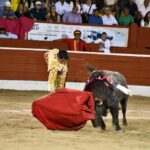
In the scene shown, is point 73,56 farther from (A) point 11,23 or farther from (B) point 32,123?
(B) point 32,123

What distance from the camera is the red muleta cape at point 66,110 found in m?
8.73

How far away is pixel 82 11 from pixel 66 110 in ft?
22.0

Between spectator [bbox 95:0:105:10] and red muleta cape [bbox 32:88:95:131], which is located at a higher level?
spectator [bbox 95:0:105:10]

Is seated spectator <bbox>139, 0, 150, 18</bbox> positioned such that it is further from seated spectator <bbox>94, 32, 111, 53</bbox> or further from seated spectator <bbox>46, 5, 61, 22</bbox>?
seated spectator <bbox>46, 5, 61, 22</bbox>

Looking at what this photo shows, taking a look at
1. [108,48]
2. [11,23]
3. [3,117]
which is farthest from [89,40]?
[3,117]

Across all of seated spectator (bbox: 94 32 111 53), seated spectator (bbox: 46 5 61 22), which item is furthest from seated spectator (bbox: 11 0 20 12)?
seated spectator (bbox: 94 32 111 53)

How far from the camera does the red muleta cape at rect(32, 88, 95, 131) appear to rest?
8.73 metres

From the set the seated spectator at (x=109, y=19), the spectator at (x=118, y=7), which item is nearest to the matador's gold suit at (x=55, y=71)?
the seated spectator at (x=109, y=19)

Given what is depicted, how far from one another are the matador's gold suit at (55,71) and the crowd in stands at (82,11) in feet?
13.0

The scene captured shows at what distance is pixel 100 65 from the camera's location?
14695 mm

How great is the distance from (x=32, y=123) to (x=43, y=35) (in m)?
5.69

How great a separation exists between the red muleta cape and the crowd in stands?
579 cm

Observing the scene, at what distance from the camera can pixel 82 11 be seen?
15.2m

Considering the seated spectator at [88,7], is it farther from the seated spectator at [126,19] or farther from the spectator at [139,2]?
the spectator at [139,2]
